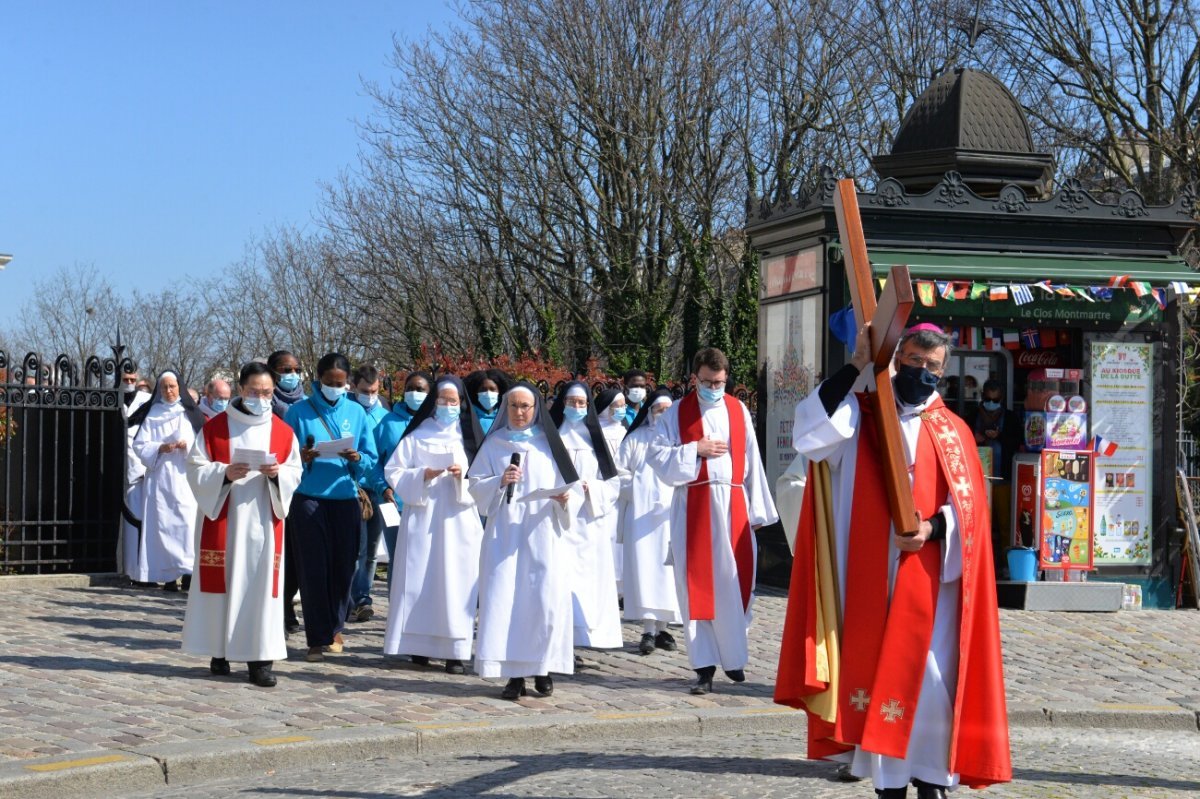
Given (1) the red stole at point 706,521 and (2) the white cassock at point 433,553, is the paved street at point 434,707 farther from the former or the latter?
(1) the red stole at point 706,521

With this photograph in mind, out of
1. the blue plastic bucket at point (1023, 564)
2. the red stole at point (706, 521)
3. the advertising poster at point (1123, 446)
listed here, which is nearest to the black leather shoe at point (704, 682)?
the red stole at point (706, 521)

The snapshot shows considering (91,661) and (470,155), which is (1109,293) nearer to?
(91,661)

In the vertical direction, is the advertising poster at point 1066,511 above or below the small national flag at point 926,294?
below

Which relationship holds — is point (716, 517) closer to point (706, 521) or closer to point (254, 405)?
point (706, 521)

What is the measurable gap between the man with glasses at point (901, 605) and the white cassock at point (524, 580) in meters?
2.94

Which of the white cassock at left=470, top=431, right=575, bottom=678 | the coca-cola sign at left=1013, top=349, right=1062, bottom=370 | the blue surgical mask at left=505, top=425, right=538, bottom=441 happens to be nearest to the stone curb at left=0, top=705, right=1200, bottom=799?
the white cassock at left=470, top=431, right=575, bottom=678

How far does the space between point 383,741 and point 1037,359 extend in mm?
9359

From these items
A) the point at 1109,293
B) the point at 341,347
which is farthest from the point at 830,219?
the point at 341,347

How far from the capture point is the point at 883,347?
6.16m

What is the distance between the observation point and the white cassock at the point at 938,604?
6.37 meters

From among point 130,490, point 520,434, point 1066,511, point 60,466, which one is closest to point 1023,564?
point 1066,511

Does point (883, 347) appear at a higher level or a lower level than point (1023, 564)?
higher

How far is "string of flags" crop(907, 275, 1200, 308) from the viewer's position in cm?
1426

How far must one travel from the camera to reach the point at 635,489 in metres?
13.1
